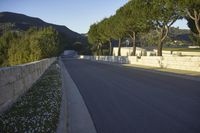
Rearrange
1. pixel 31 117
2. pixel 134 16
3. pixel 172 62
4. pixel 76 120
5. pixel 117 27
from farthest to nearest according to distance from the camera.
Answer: pixel 117 27
pixel 134 16
pixel 172 62
pixel 76 120
pixel 31 117

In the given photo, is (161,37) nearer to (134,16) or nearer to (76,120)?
(134,16)

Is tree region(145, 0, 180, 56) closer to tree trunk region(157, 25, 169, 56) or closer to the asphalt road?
tree trunk region(157, 25, 169, 56)

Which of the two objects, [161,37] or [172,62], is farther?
[161,37]

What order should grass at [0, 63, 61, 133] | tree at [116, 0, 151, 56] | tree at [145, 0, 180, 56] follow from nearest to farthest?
grass at [0, 63, 61, 133] → tree at [145, 0, 180, 56] → tree at [116, 0, 151, 56]

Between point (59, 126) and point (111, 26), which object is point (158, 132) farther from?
point (111, 26)

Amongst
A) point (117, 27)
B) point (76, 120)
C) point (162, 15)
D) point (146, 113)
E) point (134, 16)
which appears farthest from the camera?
point (117, 27)

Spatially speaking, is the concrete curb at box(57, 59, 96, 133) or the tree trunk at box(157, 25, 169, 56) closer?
the concrete curb at box(57, 59, 96, 133)

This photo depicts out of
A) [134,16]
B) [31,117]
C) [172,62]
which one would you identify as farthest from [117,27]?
[31,117]

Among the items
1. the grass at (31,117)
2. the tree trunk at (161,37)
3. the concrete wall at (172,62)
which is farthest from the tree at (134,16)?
the grass at (31,117)

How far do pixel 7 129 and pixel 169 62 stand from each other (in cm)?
2731

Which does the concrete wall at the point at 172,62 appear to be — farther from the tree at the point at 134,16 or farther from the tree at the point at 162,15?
the tree at the point at 134,16

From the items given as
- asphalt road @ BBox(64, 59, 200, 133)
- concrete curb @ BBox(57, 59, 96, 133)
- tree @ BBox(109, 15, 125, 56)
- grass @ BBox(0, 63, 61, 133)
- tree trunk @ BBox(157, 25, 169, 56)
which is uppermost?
tree @ BBox(109, 15, 125, 56)

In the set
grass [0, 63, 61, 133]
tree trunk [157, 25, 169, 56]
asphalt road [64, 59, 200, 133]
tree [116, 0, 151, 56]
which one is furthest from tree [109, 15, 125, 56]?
grass [0, 63, 61, 133]

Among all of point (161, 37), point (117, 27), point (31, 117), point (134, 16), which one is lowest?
point (31, 117)
